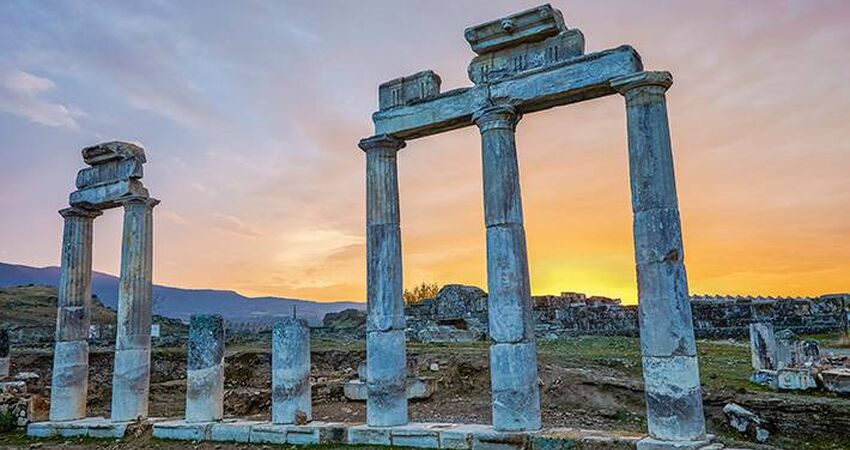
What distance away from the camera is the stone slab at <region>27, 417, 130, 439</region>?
1399 centimetres

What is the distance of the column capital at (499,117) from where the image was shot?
1171 cm

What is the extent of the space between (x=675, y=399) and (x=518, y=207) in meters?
4.08

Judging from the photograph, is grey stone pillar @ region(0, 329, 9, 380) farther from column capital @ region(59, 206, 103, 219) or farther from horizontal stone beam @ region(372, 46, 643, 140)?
horizontal stone beam @ region(372, 46, 643, 140)

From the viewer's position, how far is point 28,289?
1831 inches

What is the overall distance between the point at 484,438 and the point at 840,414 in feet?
24.4

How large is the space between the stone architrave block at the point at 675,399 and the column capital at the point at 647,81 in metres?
4.31

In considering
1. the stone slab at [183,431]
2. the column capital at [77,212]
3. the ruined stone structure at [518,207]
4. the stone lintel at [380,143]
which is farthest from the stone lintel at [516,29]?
the column capital at [77,212]

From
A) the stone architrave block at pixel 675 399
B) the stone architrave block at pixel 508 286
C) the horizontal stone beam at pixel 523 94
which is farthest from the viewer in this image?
the stone architrave block at pixel 508 286

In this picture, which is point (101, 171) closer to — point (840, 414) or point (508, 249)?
point (508, 249)

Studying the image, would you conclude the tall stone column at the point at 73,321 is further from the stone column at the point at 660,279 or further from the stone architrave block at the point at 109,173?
the stone column at the point at 660,279

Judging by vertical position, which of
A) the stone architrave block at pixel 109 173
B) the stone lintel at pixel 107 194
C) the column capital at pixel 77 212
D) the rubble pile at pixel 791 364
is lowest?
the rubble pile at pixel 791 364

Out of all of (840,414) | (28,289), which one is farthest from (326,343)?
(28,289)

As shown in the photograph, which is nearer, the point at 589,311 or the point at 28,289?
the point at 589,311

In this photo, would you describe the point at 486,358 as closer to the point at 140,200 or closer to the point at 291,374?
the point at 291,374
